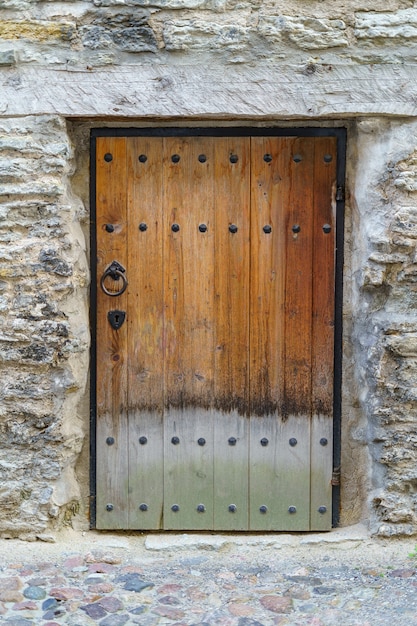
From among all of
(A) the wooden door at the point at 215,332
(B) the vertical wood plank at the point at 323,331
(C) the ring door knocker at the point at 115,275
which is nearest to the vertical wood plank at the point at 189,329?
(A) the wooden door at the point at 215,332

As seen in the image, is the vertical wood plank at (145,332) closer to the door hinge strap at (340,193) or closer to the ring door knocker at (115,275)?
the ring door knocker at (115,275)

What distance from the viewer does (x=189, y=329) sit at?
11.1 ft

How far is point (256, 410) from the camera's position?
134 inches

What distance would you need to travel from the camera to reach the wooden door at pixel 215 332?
3340 mm

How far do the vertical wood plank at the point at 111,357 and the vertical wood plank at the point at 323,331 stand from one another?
845 mm

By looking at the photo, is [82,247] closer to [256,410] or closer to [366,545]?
[256,410]

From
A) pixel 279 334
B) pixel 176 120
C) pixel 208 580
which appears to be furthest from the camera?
pixel 279 334

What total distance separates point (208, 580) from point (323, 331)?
1.16m

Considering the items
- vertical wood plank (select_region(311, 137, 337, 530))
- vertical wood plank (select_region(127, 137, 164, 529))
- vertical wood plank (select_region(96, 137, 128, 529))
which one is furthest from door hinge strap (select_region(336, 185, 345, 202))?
vertical wood plank (select_region(96, 137, 128, 529))

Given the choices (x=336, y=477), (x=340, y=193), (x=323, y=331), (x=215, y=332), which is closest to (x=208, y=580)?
(x=336, y=477)

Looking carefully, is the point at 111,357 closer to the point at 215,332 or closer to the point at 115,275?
the point at 115,275

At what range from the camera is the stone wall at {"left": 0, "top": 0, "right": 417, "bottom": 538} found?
3074 millimetres

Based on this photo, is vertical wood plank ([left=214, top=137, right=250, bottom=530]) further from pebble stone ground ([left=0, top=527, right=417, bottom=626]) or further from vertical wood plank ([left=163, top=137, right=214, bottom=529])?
pebble stone ground ([left=0, top=527, right=417, bottom=626])

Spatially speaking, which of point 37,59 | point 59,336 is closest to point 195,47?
point 37,59
